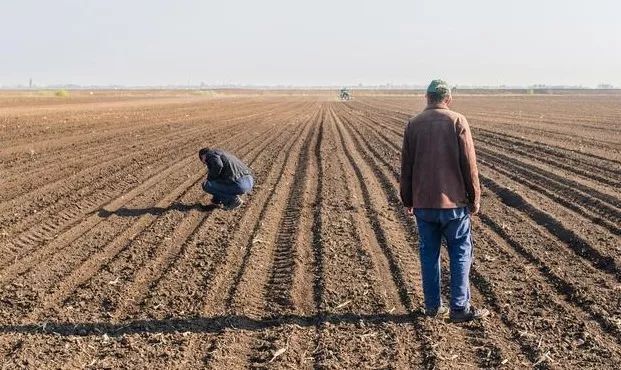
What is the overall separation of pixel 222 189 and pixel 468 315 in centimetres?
548

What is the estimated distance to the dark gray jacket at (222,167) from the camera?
32.0 ft

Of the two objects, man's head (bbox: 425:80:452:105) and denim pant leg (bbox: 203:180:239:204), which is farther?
denim pant leg (bbox: 203:180:239:204)

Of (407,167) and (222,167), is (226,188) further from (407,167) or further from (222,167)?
(407,167)

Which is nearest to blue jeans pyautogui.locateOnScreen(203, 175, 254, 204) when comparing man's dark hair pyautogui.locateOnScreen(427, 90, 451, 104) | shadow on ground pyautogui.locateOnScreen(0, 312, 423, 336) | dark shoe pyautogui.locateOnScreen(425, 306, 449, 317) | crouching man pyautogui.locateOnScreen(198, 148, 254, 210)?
crouching man pyautogui.locateOnScreen(198, 148, 254, 210)

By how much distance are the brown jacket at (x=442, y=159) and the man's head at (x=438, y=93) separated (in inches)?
2.2

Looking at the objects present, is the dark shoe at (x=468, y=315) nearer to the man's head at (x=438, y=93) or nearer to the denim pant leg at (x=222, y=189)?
the man's head at (x=438, y=93)

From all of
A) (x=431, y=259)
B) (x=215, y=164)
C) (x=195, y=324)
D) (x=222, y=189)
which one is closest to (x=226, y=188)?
(x=222, y=189)

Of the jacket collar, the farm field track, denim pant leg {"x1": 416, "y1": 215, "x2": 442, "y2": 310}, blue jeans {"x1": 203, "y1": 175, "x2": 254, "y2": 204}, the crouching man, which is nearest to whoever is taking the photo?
the farm field track

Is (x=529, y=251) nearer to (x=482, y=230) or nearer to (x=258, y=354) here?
(x=482, y=230)

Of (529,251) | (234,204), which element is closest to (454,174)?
(529,251)

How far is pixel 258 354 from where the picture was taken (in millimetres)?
4699

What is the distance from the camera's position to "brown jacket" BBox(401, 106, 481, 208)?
512 cm

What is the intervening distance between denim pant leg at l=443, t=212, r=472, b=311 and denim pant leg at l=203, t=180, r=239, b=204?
5.19m

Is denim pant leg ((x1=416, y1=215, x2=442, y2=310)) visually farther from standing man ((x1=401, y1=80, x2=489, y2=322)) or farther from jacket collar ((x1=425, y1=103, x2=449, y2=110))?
jacket collar ((x1=425, y1=103, x2=449, y2=110))
